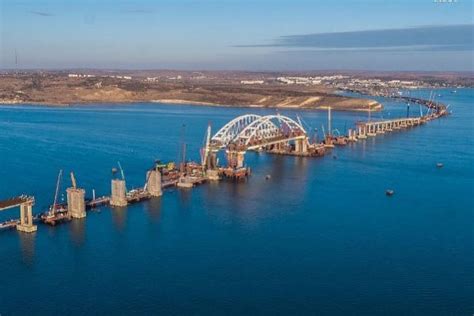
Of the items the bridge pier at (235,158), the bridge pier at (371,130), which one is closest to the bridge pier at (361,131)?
the bridge pier at (371,130)

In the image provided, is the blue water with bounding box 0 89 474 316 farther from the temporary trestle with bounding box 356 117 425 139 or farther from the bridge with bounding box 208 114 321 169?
the temporary trestle with bounding box 356 117 425 139

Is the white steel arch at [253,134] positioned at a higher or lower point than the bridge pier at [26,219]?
higher

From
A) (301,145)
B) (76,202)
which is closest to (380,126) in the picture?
(301,145)

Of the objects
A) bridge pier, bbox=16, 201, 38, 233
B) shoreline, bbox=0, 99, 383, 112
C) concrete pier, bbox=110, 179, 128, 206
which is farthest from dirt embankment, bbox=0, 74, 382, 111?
bridge pier, bbox=16, 201, 38, 233

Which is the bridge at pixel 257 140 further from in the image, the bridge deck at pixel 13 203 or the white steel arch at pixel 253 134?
the bridge deck at pixel 13 203

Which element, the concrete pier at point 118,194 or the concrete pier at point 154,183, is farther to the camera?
the concrete pier at point 154,183

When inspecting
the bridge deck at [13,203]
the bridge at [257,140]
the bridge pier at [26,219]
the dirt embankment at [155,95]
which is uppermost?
the dirt embankment at [155,95]

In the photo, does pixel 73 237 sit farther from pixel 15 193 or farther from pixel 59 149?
pixel 59 149
